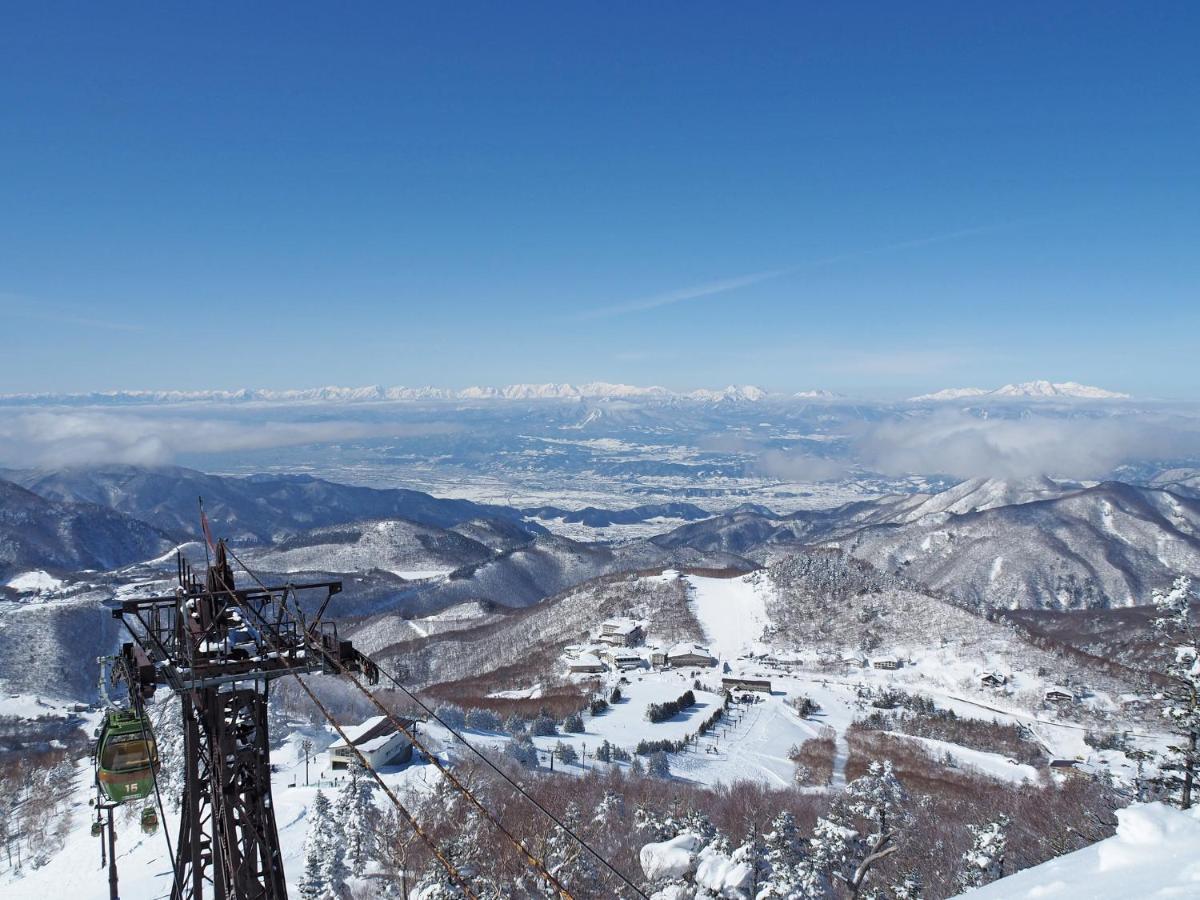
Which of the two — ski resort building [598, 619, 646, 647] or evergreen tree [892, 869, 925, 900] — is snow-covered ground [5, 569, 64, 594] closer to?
ski resort building [598, 619, 646, 647]

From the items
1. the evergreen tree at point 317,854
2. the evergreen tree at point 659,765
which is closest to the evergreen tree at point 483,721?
the evergreen tree at point 659,765

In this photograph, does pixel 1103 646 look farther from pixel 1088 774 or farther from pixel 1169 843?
pixel 1169 843

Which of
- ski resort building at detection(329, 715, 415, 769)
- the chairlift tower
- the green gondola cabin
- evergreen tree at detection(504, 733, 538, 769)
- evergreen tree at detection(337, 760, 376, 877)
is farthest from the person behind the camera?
evergreen tree at detection(504, 733, 538, 769)

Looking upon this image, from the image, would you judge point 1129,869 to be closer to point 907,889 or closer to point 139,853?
point 907,889

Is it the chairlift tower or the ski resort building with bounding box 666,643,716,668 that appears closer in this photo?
the chairlift tower

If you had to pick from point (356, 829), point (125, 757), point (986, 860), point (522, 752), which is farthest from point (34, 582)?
point (986, 860)

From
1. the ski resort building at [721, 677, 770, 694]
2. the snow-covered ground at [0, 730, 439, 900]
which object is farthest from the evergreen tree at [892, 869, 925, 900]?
the ski resort building at [721, 677, 770, 694]

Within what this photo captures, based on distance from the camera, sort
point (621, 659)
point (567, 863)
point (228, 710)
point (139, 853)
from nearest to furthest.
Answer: point (228, 710)
point (567, 863)
point (139, 853)
point (621, 659)
